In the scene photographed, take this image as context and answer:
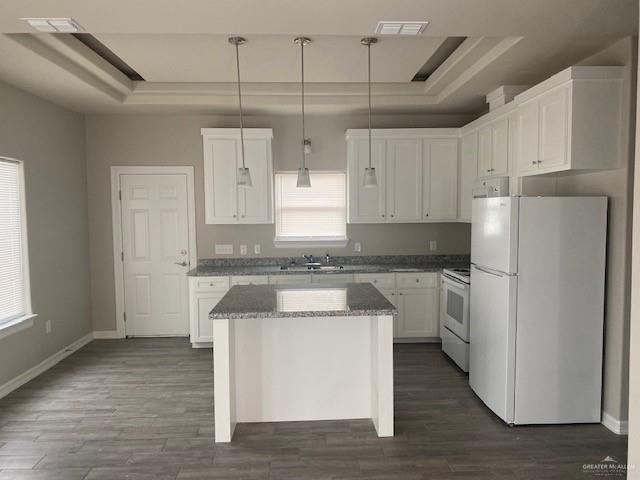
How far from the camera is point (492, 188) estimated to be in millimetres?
4098

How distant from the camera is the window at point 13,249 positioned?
3.78m

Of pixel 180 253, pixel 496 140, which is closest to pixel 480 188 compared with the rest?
pixel 496 140

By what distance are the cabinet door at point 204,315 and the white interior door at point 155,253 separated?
0.58m

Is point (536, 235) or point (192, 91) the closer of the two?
point (536, 235)

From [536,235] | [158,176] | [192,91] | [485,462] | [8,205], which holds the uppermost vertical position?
[192,91]

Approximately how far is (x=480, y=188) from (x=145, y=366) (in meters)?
3.80

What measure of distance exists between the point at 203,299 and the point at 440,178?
3021 millimetres

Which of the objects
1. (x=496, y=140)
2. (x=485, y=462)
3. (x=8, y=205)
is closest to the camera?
(x=485, y=462)

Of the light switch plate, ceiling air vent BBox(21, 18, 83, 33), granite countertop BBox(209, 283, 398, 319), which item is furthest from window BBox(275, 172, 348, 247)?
ceiling air vent BBox(21, 18, 83, 33)

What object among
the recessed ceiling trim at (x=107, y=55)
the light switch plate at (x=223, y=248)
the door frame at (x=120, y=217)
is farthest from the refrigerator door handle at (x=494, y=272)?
the recessed ceiling trim at (x=107, y=55)

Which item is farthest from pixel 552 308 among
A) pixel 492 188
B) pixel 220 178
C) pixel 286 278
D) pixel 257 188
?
pixel 220 178

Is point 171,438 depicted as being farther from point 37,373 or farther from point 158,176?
point 158,176

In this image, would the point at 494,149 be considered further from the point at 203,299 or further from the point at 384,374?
the point at 203,299

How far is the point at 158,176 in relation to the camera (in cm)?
527
